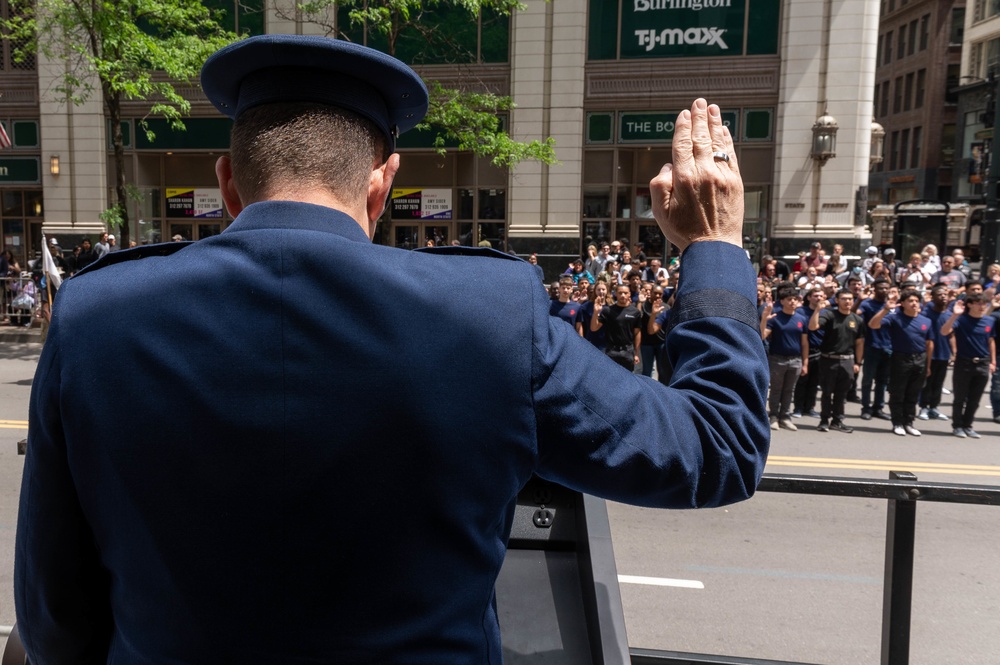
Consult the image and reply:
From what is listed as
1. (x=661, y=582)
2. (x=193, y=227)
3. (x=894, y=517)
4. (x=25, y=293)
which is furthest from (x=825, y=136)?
(x=894, y=517)

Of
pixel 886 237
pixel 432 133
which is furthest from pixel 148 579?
pixel 886 237

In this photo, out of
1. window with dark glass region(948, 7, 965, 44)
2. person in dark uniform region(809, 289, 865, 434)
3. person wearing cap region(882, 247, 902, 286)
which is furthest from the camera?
window with dark glass region(948, 7, 965, 44)

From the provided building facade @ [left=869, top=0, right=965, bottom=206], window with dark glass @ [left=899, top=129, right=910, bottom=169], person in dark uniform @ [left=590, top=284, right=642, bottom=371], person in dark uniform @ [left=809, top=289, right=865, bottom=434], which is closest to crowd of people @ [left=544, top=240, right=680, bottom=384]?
person in dark uniform @ [left=590, top=284, right=642, bottom=371]

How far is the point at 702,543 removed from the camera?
6543 mm

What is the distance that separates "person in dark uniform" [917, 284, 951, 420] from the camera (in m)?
12.4

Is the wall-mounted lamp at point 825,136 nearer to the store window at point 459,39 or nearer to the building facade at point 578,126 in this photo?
the building facade at point 578,126

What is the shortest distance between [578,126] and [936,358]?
12.4m

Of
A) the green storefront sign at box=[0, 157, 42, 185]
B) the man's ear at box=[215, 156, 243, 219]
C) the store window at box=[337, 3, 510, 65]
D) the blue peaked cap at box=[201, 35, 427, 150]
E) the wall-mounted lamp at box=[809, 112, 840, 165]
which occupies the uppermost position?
the store window at box=[337, 3, 510, 65]

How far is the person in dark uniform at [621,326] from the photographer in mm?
12596

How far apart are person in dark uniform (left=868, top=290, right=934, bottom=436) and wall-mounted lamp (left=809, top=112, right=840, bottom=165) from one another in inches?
397

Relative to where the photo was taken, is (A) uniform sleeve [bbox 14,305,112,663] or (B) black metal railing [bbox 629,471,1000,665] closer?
(A) uniform sleeve [bbox 14,305,112,663]

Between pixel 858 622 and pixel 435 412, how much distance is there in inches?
193

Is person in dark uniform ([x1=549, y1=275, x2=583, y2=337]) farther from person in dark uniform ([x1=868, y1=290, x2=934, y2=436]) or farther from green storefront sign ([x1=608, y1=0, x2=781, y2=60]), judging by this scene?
green storefront sign ([x1=608, y1=0, x2=781, y2=60])

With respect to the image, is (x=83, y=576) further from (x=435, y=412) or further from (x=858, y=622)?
(x=858, y=622)
